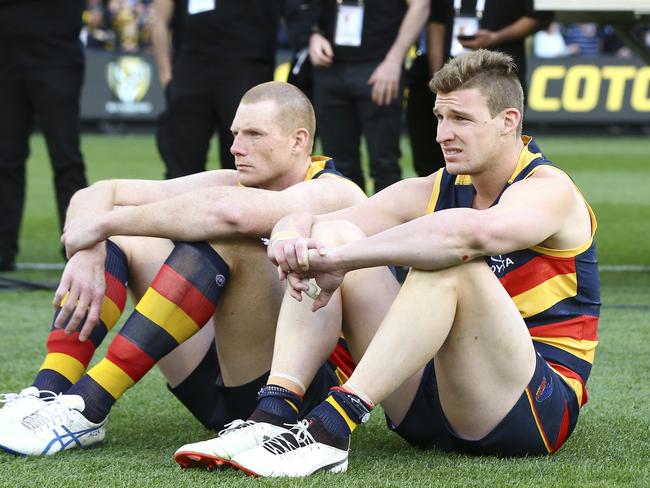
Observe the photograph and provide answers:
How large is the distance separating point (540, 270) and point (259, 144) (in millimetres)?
941

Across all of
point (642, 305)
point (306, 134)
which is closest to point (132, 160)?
point (642, 305)

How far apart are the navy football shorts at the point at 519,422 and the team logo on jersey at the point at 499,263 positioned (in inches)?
9.8

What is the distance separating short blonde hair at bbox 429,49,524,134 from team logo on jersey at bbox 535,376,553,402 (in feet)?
2.21

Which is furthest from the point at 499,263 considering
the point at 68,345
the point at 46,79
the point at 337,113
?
the point at 46,79

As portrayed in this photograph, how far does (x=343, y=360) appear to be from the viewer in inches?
136

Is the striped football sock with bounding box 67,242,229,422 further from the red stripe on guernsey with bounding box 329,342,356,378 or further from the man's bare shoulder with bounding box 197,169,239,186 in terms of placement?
the man's bare shoulder with bounding box 197,169,239,186

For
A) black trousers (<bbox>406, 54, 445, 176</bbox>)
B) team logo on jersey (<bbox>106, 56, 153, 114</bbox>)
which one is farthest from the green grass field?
team logo on jersey (<bbox>106, 56, 153, 114</bbox>)

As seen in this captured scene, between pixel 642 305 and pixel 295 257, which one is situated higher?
pixel 295 257

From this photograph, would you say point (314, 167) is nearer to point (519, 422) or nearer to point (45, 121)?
point (519, 422)

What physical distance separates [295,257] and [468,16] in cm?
404

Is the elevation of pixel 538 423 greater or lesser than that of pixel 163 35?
lesser

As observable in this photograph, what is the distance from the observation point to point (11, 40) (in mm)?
6961

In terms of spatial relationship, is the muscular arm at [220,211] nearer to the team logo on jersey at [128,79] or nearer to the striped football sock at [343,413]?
the striped football sock at [343,413]

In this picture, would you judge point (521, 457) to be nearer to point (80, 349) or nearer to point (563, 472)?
point (563, 472)
